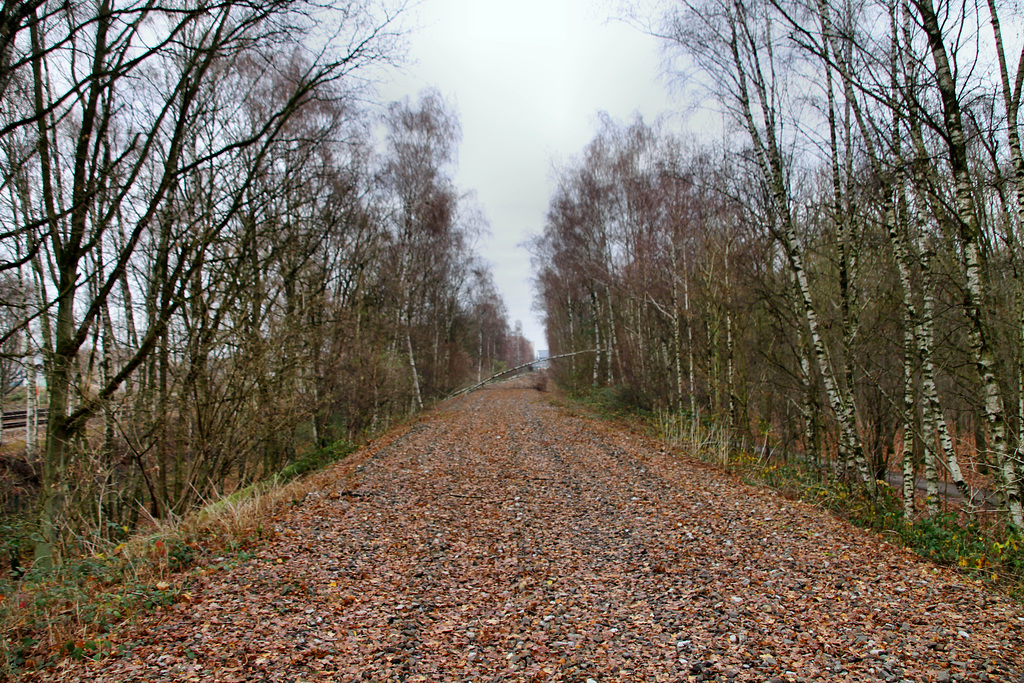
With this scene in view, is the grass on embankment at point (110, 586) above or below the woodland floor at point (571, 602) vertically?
above

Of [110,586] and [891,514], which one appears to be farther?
[891,514]

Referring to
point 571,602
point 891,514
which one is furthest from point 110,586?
point 891,514

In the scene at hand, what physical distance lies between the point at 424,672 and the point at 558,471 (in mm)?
5384

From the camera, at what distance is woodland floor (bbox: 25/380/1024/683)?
9.93ft

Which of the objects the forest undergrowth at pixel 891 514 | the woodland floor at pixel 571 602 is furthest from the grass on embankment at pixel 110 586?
the forest undergrowth at pixel 891 514

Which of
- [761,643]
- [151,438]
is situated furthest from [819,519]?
[151,438]

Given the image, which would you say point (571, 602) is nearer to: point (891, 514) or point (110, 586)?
point (110, 586)

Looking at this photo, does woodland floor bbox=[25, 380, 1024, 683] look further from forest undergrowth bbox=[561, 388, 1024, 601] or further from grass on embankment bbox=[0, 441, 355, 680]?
forest undergrowth bbox=[561, 388, 1024, 601]

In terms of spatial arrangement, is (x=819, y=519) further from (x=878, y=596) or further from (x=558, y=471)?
(x=558, y=471)

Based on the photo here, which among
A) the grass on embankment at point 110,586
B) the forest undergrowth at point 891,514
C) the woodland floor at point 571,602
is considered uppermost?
the grass on embankment at point 110,586

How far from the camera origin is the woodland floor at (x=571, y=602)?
303cm

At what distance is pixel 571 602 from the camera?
3.99m

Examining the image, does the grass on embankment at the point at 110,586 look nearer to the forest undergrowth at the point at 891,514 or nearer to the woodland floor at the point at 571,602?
the woodland floor at the point at 571,602

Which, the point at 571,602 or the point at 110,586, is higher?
the point at 110,586
